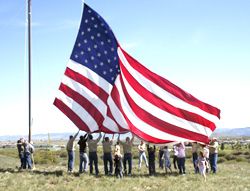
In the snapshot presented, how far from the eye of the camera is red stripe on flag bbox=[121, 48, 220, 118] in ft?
59.3

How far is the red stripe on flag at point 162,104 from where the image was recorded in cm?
1803

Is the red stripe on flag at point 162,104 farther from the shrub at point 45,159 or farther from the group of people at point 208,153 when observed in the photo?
the shrub at point 45,159

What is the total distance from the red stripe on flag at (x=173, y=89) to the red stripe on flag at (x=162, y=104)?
0.40 m

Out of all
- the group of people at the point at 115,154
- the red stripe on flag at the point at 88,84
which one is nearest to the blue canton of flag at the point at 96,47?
the red stripe on flag at the point at 88,84

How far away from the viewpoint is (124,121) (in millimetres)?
18359

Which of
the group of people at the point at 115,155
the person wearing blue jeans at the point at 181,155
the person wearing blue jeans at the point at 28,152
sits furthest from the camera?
the person wearing blue jeans at the point at 28,152

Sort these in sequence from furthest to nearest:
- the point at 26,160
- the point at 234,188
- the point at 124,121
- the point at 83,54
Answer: the point at 26,160 < the point at 83,54 < the point at 124,121 < the point at 234,188

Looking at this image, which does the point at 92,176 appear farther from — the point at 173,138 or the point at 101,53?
the point at 101,53

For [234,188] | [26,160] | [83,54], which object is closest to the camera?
[234,188]

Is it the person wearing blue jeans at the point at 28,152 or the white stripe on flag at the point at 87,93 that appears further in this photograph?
the person wearing blue jeans at the point at 28,152

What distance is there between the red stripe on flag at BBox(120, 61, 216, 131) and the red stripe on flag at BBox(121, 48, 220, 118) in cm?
40

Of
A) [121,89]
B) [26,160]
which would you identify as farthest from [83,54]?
[26,160]

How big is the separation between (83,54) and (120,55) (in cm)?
162

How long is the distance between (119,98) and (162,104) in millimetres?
1732
